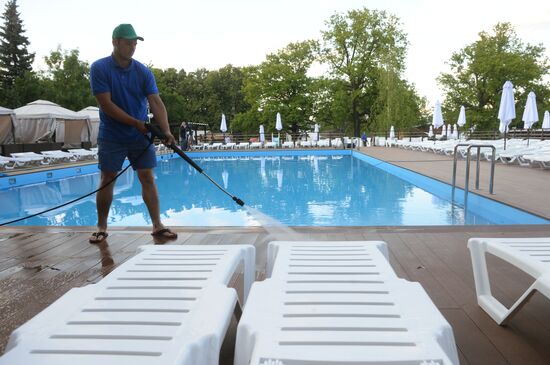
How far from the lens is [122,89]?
2.76 m

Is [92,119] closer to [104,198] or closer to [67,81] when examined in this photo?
[67,81]

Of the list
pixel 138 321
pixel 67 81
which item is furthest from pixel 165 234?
pixel 67 81

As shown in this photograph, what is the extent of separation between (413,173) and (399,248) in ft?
20.0

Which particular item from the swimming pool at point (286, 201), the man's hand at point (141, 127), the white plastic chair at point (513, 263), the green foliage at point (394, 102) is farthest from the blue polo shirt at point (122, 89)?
the green foliage at point (394, 102)

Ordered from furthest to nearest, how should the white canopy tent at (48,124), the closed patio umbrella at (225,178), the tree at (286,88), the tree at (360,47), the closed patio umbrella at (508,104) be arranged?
the tree at (286,88) → the tree at (360,47) → the white canopy tent at (48,124) → the closed patio umbrella at (508,104) → the closed patio umbrella at (225,178)

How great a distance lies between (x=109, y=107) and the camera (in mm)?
2656

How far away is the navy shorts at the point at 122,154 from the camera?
280 cm

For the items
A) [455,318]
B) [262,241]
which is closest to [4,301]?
[262,241]

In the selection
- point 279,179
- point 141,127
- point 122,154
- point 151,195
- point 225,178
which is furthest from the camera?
point 225,178

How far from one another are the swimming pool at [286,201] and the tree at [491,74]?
21.9 m

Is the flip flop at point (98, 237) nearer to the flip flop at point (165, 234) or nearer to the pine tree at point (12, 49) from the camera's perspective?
the flip flop at point (165, 234)

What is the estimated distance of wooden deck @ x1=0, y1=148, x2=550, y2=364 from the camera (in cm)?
144

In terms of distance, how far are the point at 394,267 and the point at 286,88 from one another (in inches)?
1087

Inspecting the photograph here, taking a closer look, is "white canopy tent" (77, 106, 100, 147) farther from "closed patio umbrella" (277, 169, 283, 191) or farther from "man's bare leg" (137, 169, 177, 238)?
"man's bare leg" (137, 169, 177, 238)
